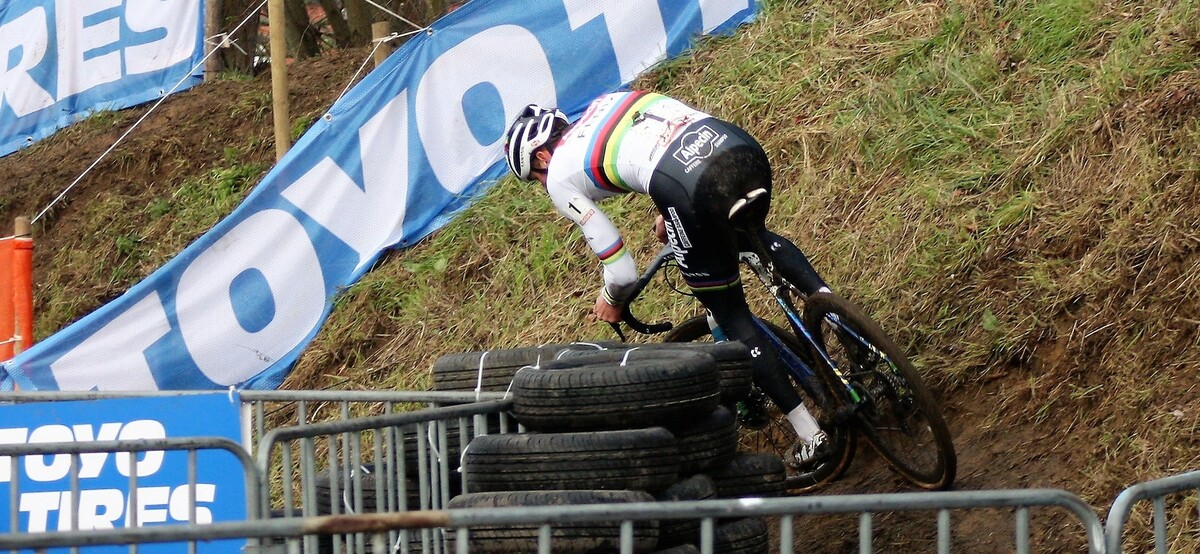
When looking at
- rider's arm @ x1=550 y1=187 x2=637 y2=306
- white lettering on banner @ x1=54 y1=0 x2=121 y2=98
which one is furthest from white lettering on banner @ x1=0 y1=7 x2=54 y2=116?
rider's arm @ x1=550 y1=187 x2=637 y2=306

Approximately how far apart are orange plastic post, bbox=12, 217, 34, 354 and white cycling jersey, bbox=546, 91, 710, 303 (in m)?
5.64

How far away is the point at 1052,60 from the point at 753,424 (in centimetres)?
321

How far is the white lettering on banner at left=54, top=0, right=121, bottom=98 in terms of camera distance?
13281 mm

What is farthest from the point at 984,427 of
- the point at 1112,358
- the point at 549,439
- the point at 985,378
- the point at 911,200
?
the point at 549,439

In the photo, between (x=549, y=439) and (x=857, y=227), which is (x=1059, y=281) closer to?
(x=857, y=227)

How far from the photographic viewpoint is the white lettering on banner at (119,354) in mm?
10109

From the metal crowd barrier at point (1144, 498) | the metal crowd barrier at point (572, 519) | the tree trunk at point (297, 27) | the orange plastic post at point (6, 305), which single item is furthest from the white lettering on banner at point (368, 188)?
the metal crowd barrier at point (1144, 498)

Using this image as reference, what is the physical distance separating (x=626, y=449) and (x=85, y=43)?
10.5 meters

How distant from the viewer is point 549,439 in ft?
16.7

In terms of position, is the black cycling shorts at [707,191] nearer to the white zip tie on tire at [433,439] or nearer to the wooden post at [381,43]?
the white zip tie on tire at [433,439]

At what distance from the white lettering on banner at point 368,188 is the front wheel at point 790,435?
12.8 feet

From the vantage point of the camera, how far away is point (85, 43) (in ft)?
44.2

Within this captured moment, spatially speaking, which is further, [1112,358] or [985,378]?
[985,378]

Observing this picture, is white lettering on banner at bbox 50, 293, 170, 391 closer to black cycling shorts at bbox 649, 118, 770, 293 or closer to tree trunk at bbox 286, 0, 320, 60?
black cycling shorts at bbox 649, 118, 770, 293
